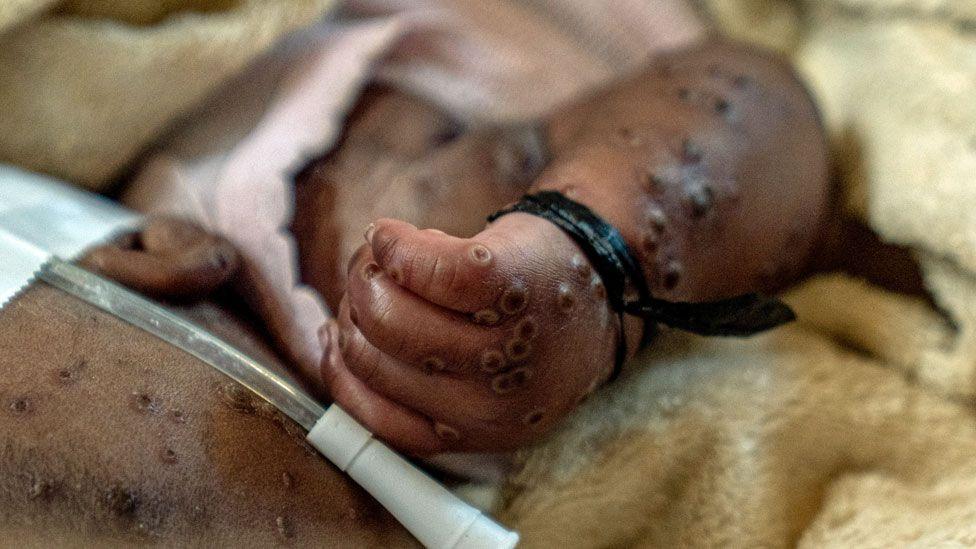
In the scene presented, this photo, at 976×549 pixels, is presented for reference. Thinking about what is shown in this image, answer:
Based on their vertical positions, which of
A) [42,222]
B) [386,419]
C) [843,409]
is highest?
[843,409]

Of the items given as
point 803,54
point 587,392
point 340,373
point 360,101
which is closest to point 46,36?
point 360,101

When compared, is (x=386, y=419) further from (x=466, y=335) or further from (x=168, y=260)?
(x=168, y=260)

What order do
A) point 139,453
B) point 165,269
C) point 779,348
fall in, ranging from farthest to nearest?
point 779,348 → point 165,269 → point 139,453

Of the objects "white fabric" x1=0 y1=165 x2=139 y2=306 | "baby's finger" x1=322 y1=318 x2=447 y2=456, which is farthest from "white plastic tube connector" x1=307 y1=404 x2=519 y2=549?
"white fabric" x1=0 y1=165 x2=139 y2=306

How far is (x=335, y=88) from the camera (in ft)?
2.53

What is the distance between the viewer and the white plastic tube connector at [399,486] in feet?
1.65

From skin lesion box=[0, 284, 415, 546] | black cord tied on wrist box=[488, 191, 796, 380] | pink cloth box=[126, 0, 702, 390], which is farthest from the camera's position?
pink cloth box=[126, 0, 702, 390]

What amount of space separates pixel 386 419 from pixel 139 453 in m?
0.14

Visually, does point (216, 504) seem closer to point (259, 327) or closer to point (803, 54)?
point (259, 327)

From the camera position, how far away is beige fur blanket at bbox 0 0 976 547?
632mm

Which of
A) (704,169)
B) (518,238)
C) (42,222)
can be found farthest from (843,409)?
(42,222)

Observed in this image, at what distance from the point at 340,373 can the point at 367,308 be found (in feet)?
0.25

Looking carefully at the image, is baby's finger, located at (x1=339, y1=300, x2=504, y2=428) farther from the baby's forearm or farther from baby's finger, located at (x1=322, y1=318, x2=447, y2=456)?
the baby's forearm

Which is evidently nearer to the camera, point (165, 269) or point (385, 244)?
point (385, 244)
